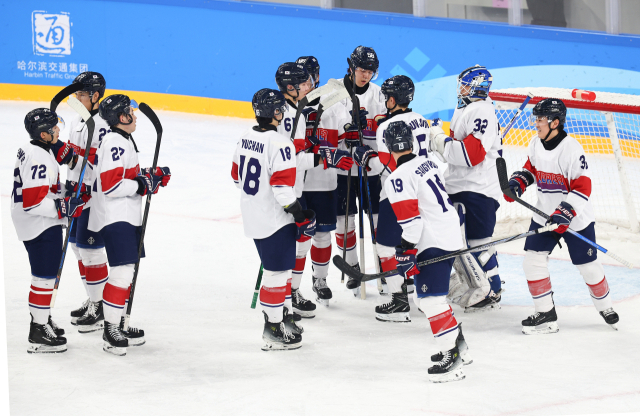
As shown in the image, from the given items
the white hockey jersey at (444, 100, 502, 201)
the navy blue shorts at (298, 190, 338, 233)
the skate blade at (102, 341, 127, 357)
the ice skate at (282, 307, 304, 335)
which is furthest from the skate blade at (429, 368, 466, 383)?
the skate blade at (102, 341, 127, 357)

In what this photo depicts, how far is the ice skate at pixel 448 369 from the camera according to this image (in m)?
3.25

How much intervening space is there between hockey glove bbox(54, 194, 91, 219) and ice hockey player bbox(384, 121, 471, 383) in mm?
1434

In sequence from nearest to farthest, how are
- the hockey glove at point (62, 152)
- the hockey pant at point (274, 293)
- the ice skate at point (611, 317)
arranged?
the hockey pant at point (274, 293) → the hockey glove at point (62, 152) → the ice skate at point (611, 317)

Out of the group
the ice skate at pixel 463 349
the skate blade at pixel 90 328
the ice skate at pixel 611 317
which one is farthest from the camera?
the skate blade at pixel 90 328

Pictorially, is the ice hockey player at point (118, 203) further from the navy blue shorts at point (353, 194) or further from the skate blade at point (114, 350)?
the navy blue shorts at point (353, 194)

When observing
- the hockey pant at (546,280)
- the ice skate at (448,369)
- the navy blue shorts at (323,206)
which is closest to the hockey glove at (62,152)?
the navy blue shorts at (323,206)

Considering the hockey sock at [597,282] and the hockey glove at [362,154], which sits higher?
the hockey glove at [362,154]

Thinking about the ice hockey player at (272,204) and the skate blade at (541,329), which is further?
the skate blade at (541,329)

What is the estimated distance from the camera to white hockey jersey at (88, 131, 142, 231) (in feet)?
11.6

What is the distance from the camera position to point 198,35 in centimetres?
869

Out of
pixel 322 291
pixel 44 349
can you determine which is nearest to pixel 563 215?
pixel 322 291

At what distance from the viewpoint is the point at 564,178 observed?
12.3 feet

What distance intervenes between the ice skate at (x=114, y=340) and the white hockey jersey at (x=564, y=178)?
2.05m

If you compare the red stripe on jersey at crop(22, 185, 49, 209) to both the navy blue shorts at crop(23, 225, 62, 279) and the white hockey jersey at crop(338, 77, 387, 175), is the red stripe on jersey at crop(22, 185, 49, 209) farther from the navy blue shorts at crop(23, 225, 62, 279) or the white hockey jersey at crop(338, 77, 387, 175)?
the white hockey jersey at crop(338, 77, 387, 175)
